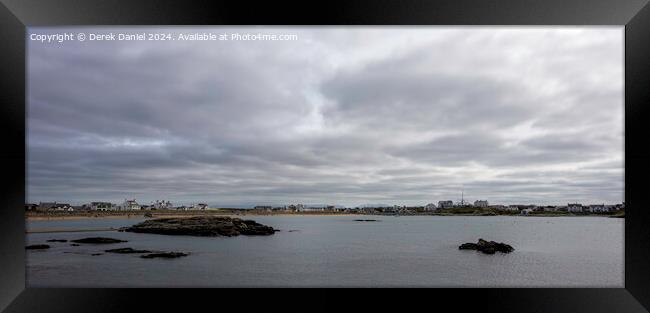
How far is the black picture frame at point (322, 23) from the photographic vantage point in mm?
4875

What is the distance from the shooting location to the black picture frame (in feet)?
16.0

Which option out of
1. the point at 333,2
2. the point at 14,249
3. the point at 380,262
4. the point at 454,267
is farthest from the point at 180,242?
the point at 333,2

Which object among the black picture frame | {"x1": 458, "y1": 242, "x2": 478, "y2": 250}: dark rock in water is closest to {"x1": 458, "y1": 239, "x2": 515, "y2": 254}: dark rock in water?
{"x1": 458, "y1": 242, "x2": 478, "y2": 250}: dark rock in water

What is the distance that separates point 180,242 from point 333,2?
2716cm

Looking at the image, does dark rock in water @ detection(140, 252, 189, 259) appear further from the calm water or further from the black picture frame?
the black picture frame

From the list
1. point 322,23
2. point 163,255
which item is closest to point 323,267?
point 163,255

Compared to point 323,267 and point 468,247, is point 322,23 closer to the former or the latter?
point 323,267

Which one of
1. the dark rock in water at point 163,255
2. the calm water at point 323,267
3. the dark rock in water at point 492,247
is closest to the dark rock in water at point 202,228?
the calm water at point 323,267

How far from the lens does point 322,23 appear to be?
5.00m

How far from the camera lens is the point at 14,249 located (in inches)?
195

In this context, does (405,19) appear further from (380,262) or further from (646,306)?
(380,262)

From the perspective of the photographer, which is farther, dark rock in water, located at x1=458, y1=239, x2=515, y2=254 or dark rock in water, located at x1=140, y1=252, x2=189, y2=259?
dark rock in water, located at x1=458, y1=239, x2=515, y2=254

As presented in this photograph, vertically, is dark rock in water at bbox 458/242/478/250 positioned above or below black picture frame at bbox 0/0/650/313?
below

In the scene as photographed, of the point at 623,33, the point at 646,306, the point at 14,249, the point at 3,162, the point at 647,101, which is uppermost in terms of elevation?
the point at 623,33
